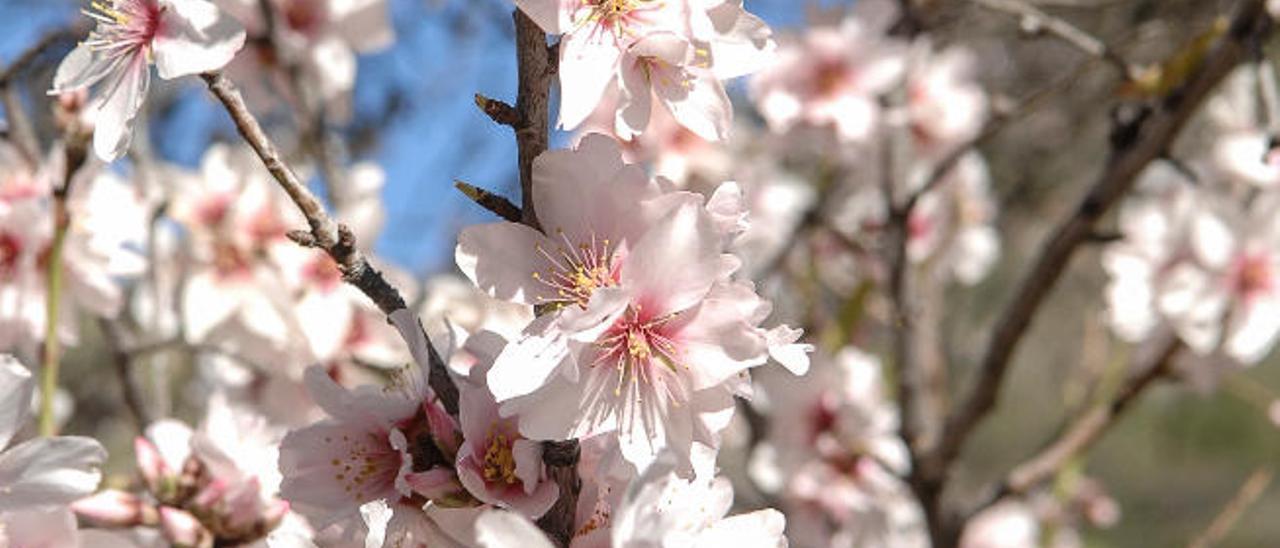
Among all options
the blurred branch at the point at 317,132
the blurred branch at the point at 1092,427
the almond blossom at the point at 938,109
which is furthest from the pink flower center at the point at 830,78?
the blurred branch at the point at 317,132

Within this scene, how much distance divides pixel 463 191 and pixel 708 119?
7.0 inches

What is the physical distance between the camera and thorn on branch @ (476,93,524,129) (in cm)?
81

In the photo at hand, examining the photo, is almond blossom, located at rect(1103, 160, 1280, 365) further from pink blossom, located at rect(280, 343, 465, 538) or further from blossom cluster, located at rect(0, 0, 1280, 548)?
pink blossom, located at rect(280, 343, 465, 538)

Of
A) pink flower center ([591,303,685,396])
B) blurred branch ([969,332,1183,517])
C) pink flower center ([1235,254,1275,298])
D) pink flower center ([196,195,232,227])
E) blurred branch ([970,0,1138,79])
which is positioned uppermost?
pink flower center ([591,303,685,396])

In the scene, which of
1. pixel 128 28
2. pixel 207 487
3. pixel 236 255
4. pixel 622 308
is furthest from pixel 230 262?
pixel 622 308

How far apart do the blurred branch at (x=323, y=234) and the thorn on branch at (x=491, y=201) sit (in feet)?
0.25

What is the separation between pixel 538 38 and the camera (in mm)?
844

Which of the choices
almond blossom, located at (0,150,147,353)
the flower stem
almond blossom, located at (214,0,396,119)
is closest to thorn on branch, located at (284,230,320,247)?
the flower stem

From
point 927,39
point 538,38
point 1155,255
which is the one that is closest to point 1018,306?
point 1155,255

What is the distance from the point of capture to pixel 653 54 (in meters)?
0.85

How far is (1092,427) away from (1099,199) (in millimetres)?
438

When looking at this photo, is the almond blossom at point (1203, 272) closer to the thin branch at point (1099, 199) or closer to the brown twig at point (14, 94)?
the thin branch at point (1099, 199)

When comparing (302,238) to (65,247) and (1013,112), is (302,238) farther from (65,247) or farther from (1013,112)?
(1013,112)

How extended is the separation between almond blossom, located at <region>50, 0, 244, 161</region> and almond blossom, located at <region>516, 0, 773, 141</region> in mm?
211
